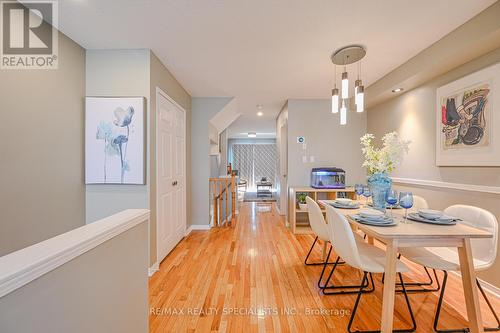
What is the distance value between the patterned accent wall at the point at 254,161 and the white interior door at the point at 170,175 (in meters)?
6.74

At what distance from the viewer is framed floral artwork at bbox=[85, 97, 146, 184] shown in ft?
7.40

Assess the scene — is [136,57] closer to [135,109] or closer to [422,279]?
[135,109]

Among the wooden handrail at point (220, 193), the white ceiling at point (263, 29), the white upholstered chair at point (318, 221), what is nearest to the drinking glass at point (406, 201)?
the white upholstered chair at point (318, 221)

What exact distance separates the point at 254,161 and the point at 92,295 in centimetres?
940

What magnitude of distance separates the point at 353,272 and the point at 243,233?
1.84 meters

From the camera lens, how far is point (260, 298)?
6.39 feet

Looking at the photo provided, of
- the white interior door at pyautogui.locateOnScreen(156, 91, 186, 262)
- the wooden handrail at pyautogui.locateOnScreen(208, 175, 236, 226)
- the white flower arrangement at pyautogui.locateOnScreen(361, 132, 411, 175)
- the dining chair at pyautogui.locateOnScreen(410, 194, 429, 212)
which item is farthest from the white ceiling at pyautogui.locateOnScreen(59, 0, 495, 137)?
the wooden handrail at pyautogui.locateOnScreen(208, 175, 236, 226)

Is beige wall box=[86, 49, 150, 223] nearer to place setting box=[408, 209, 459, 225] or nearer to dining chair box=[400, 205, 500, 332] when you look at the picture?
place setting box=[408, 209, 459, 225]

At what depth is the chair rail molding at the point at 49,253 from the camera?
2.04ft

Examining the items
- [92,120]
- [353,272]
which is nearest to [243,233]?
[353,272]

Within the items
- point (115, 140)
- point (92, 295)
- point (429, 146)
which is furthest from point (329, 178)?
point (92, 295)

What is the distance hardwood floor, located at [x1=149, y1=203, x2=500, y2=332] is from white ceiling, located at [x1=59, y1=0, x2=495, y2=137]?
93.9 inches

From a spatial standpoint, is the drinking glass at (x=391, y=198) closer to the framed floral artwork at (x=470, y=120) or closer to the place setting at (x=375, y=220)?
the place setting at (x=375, y=220)

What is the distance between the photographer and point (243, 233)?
3.78 m
